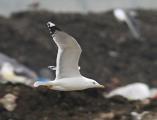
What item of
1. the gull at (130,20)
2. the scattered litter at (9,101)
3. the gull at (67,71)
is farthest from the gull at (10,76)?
the gull at (67,71)

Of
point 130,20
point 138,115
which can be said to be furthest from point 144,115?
point 130,20

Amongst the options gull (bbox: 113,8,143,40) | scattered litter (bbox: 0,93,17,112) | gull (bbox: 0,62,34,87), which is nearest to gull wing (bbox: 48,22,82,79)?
scattered litter (bbox: 0,93,17,112)

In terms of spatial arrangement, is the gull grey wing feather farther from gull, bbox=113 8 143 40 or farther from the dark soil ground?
gull, bbox=113 8 143 40

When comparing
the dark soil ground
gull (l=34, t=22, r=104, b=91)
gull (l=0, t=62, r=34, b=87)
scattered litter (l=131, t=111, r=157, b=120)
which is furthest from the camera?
the dark soil ground

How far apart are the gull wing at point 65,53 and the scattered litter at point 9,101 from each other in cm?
190

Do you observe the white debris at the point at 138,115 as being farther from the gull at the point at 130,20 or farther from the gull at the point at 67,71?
the gull at the point at 130,20

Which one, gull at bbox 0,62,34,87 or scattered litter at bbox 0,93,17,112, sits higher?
gull at bbox 0,62,34,87

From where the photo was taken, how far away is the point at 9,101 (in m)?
6.48

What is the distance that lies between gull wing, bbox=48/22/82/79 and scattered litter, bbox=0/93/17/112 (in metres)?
1.90

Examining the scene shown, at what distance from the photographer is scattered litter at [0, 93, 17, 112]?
6.37 metres

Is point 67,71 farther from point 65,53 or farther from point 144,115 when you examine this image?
point 144,115

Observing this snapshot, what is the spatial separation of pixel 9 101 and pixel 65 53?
2255 mm

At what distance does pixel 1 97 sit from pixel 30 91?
1.07ft

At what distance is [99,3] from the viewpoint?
14.1 meters
